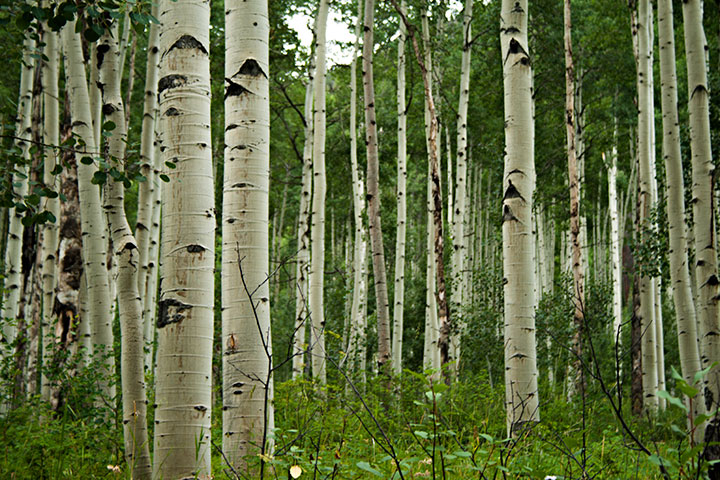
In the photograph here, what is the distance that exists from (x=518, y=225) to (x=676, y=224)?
3.17 metres

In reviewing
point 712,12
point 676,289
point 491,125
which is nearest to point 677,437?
point 676,289

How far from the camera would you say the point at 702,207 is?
19.8 feet

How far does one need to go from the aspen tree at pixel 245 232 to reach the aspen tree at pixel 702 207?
170 inches

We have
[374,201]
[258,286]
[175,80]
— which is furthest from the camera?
[374,201]

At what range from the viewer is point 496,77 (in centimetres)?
1820

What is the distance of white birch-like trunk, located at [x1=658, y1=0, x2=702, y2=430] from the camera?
A: 6.35m

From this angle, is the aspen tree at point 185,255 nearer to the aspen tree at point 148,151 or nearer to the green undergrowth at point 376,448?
the green undergrowth at point 376,448

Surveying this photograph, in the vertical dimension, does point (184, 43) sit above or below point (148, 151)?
below

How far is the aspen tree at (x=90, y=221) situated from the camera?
476 centimetres

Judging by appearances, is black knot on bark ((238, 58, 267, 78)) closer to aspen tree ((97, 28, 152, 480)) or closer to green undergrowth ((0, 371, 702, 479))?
aspen tree ((97, 28, 152, 480))

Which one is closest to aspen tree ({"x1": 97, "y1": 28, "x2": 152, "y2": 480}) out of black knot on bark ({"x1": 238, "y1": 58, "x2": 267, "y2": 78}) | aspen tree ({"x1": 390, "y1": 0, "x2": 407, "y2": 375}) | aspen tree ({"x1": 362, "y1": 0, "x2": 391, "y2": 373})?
black knot on bark ({"x1": 238, "y1": 58, "x2": 267, "y2": 78})

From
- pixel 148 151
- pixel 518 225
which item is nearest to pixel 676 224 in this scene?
pixel 518 225

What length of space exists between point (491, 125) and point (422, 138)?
113 inches

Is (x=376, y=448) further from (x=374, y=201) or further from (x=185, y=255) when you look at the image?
(x=374, y=201)
